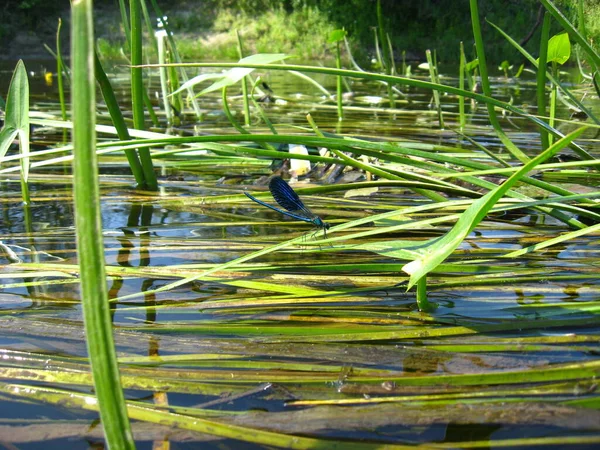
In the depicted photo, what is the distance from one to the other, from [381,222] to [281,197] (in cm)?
21

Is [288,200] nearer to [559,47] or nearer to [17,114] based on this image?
[17,114]

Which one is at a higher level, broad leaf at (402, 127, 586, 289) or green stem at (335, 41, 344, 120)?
green stem at (335, 41, 344, 120)

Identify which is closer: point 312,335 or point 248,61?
point 312,335

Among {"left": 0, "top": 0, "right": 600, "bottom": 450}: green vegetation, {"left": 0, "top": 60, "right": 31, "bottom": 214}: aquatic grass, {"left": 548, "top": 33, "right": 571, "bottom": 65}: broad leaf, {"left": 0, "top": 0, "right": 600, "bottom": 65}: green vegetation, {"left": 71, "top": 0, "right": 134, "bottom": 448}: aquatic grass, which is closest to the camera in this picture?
{"left": 71, "top": 0, "right": 134, "bottom": 448}: aquatic grass

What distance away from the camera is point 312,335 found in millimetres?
719

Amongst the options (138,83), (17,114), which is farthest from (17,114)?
(138,83)

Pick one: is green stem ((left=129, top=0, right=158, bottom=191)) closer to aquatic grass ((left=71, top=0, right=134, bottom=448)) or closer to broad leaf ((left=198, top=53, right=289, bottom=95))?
broad leaf ((left=198, top=53, right=289, bottom=95))

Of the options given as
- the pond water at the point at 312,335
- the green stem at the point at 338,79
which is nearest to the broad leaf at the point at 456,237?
the pond water at the point at 312,335

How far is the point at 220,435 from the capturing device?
0.52 meters

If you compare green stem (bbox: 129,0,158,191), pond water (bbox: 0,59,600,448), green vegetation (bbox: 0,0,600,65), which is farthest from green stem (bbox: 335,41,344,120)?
green vegetation (bbox: 0,0,600,65)

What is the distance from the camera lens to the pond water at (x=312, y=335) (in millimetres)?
529

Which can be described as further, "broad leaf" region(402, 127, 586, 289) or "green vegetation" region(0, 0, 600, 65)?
"green vegetation" region(0, 0, 600, 65)

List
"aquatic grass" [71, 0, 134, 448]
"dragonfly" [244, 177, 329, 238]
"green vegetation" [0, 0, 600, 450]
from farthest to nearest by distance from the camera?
"dragonfly" [244, 177, 329, 238]
"green vegetation" [0, 0, 600, 450]
"aquatic grass" [71, 0, 134, 448]

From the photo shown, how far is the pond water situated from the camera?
1.74 feet
